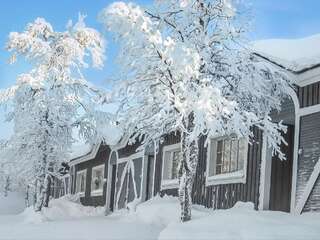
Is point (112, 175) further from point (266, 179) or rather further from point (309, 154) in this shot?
point (309, 154)

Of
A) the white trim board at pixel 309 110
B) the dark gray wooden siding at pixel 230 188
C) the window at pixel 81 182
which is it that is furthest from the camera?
the window at pixel 81 182

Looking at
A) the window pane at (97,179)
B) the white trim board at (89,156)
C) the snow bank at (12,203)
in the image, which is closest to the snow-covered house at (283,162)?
the white trim board at (89,156)

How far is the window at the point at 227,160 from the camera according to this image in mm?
13266

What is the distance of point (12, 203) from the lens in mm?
37562

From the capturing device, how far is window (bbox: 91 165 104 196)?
25.8 metres

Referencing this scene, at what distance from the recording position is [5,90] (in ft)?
62.5

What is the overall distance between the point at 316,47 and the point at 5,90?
11.0 m

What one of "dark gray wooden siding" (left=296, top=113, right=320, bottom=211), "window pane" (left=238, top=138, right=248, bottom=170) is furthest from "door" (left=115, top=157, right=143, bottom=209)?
"dark gray wooden siding" (left=296, top=113, right=320, bottom=211)

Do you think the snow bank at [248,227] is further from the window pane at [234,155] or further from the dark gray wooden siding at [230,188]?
the window pane at [234,155]

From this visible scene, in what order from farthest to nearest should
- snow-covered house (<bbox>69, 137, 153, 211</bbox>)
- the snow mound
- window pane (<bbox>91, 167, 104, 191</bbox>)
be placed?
window pane (<bbox>91, 167, 104, 191</bbox>) → snow-covered house (<bbox>69, 137, 153, 211</bbox>) → the snow mound

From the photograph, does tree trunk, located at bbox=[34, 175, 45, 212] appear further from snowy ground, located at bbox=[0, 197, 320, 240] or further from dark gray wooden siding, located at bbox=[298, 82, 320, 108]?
dark gray wooden siding, located at bbox=[298, 82, 320, 108]

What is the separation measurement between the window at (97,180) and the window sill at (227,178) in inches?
457

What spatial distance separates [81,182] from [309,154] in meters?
20.1

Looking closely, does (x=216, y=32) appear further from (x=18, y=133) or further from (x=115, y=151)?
(x=115, y=151)
